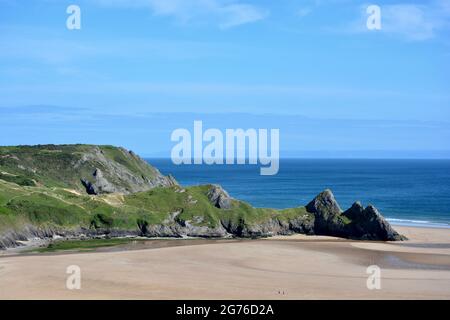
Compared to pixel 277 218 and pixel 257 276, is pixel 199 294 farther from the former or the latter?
pixel 277 218

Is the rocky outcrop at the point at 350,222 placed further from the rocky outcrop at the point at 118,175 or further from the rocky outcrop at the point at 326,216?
the rocky outcrop at the point at 118,175

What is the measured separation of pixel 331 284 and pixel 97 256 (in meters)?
27.5

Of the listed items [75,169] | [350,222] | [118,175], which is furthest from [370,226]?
[75,169]

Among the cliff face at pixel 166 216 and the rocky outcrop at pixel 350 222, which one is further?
the rocky outcrop at pixel 350 222

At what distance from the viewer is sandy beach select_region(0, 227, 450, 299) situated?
5516 centimetres

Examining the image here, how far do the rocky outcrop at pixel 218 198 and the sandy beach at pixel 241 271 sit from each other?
472 inches

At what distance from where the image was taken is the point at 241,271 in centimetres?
6638

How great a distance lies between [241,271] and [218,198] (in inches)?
1397

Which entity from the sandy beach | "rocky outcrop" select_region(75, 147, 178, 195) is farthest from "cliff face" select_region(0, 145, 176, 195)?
the sandy beach

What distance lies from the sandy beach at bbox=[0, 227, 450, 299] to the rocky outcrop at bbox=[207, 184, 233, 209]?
11981 mm

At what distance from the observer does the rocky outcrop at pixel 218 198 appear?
101 m

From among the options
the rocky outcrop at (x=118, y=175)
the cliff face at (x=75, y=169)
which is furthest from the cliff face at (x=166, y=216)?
the rocky outcrop at (x=118, y=175)

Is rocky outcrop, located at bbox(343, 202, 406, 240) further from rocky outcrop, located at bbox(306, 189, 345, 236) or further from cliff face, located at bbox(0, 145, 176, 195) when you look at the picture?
cliff face, located at bbox(0, 145, 176, 195)
